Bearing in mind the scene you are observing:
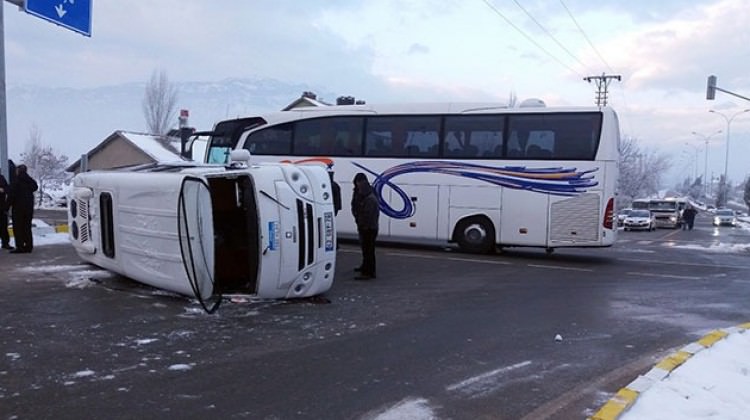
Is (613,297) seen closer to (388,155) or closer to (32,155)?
(388,155)

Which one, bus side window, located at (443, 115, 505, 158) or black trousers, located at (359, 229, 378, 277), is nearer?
black trousers, located at (359, 229, 378, 277)

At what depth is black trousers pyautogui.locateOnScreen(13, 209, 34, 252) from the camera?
1314 centimetres

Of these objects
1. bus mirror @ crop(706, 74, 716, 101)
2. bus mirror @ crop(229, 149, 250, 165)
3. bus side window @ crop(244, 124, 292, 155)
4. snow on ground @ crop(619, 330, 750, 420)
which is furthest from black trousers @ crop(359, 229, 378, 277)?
bus mirror @ crop(706, 74, 716, 101)

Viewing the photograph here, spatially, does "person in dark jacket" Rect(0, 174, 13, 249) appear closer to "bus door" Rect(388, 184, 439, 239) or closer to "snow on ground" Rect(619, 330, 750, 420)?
"bus door" Rect(388, 184, 439, 239)

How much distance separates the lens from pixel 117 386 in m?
5.23

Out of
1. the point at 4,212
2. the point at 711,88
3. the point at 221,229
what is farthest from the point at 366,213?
the point at 711,88

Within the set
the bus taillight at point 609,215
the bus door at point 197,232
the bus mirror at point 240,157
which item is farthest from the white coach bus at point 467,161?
the bus door at point 197,232

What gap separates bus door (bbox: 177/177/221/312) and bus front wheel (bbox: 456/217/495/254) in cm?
899

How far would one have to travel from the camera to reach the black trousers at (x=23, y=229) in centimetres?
1314

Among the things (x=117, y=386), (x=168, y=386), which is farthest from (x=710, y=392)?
(x=117, y=386)

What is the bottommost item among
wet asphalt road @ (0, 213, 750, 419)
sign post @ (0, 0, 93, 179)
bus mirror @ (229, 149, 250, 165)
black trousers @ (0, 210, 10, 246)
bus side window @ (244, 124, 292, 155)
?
wet asphalt road @ (0, 213, 750, 419)

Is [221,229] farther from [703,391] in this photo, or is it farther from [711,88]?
[711,88]

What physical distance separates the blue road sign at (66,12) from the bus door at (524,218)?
10497 mm

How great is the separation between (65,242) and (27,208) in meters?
2.99
